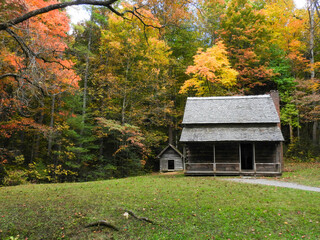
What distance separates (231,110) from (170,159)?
31.5 ft

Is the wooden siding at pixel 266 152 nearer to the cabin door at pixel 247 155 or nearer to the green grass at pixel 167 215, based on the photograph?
the cabin door at pixel 247 155

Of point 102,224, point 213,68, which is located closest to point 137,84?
point 213,68

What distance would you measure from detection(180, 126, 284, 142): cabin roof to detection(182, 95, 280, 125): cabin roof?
2.02 feet

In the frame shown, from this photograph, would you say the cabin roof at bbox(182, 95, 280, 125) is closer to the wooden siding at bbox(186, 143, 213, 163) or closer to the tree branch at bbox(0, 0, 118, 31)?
the wooden siding at bbox(186, 143, 213, 163)

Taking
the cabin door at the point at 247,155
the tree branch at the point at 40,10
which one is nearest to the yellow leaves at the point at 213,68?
the cabin door at the point at 247,155

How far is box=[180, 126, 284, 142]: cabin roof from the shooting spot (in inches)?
719

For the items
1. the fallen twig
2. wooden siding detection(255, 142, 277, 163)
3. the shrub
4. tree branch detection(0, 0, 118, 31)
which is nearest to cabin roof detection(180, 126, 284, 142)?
wooden siding detection(255, 142, 277, 163)

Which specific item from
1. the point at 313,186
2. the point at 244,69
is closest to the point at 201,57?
the point at 244,69

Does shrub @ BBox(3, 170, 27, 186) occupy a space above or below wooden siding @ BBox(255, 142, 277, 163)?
below

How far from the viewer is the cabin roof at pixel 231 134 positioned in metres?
18.3

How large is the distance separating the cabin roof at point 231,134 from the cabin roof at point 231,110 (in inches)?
24.2

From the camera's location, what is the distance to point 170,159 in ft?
89.1

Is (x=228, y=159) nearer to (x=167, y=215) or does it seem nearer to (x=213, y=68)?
(x=213, y=68)

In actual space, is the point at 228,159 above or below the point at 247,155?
below
